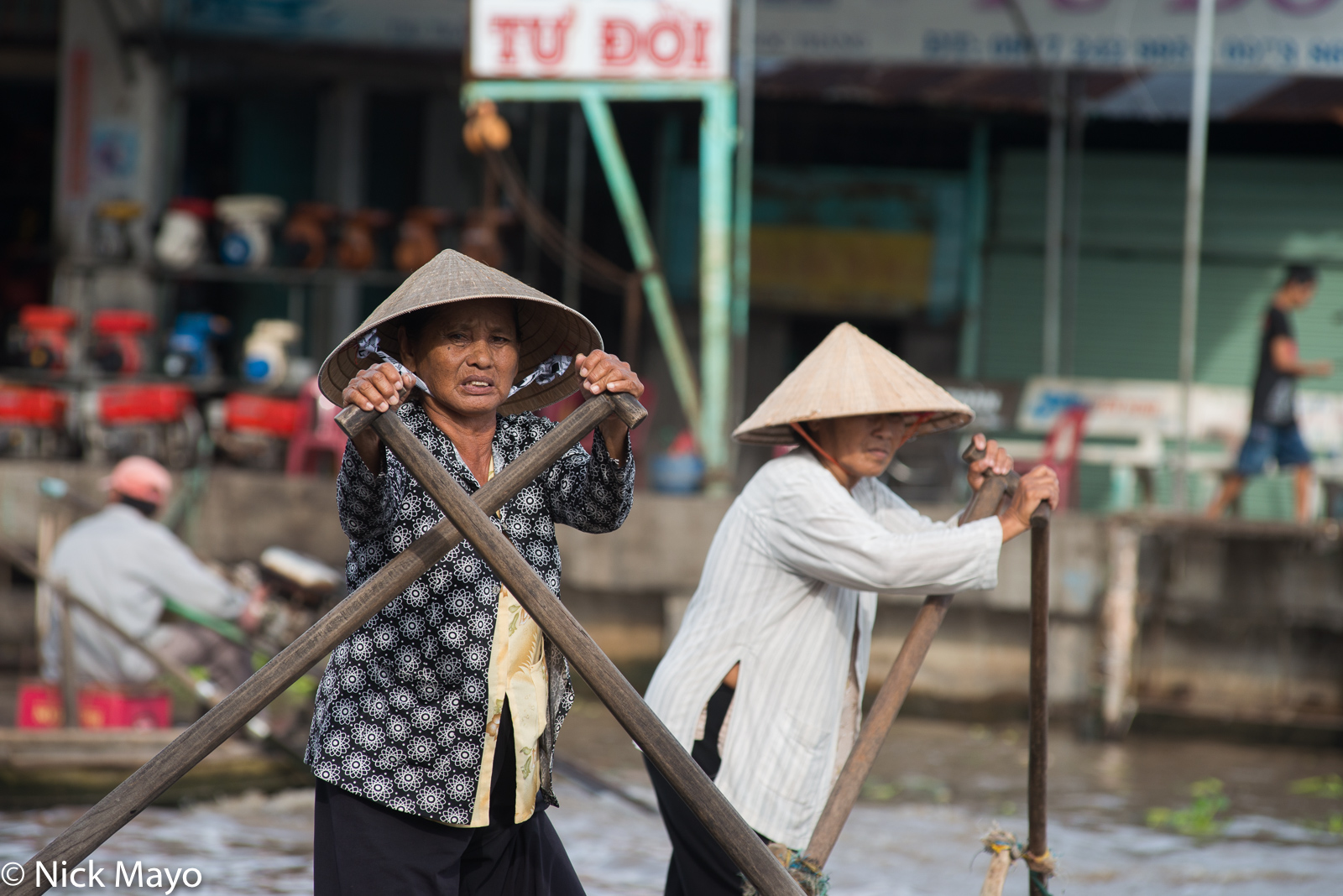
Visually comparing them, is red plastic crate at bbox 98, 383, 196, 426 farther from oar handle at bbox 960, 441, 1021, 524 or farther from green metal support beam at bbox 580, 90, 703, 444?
oar handle at bbox 960, 441, 1021, 524

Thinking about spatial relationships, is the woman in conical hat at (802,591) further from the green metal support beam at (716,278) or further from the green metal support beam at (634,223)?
the green metal support beam at (634,223)

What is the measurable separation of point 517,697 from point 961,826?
3.63 meters

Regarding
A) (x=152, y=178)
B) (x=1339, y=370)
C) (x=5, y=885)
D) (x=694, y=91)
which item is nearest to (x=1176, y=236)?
(x=1339, y=370)

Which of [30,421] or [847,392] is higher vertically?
[847,392]

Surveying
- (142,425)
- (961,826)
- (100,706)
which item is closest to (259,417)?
(142,425)

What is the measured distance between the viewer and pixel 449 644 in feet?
7.26

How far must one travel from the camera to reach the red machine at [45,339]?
8828 mm

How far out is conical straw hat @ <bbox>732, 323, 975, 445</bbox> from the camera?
268cm

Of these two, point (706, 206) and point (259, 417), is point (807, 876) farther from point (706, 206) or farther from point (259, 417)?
point (259, 417)

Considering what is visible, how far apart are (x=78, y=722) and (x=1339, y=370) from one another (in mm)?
9309

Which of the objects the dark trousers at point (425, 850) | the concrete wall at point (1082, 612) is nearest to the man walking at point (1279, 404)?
the concrete wall at point (1082, 612)

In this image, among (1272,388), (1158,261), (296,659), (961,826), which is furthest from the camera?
(1158,261)

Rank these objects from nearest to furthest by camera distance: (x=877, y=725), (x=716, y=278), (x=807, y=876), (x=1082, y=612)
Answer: (x=807, y=876) → (x=877, y=725) → (x=1082, y=612) → (x=716, y=278)

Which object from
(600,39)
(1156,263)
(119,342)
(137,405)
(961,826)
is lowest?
(961,826)
